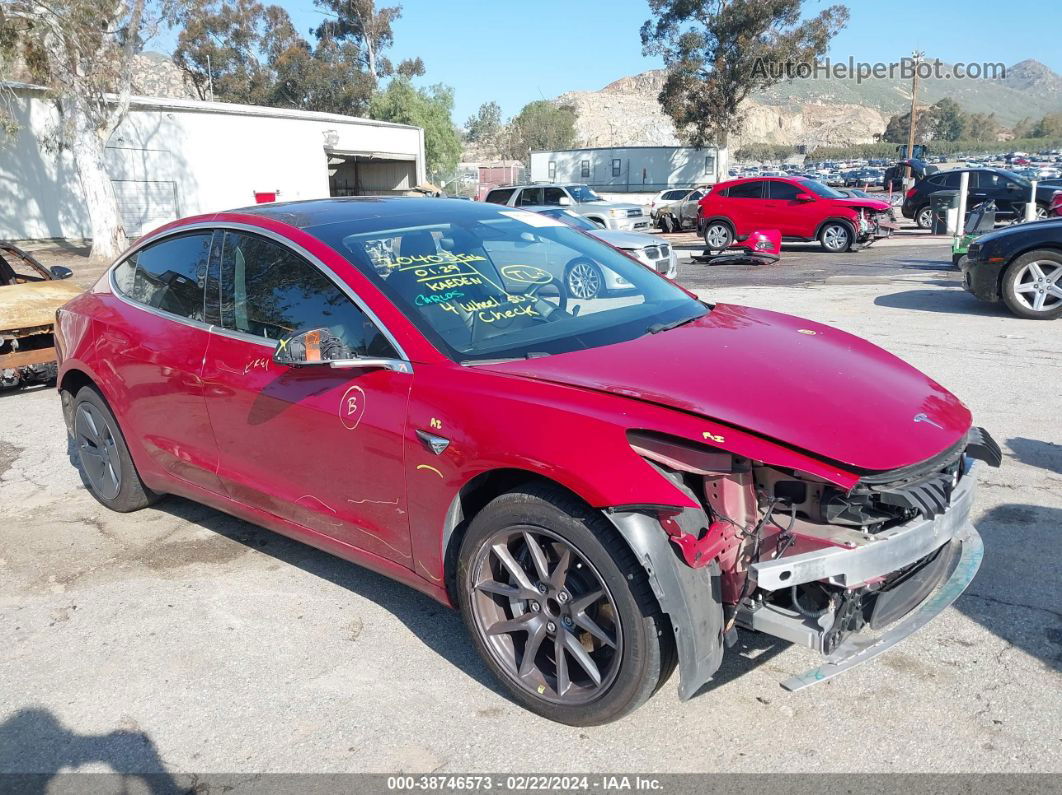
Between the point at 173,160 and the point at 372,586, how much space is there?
30.5m

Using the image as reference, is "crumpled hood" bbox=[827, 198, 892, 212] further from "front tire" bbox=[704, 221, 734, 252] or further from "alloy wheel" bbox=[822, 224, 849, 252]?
"front tire" bbox=[704, 221, 734, 252]

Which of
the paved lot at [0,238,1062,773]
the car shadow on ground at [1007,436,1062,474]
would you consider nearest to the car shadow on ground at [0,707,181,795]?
the paved lot at [0,238,1062,773]

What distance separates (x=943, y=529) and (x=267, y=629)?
269 cm

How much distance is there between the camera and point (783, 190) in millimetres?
20422

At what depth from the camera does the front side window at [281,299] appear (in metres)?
3.43

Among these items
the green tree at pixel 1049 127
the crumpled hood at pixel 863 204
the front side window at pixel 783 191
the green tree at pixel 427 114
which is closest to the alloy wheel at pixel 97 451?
the crumpled hood at pixel 863 204

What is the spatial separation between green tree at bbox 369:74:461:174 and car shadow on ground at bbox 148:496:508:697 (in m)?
54.2

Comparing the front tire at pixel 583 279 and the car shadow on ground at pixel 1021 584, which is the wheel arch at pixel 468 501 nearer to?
the front tire at pixel 583 279

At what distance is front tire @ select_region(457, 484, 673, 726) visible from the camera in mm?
2678

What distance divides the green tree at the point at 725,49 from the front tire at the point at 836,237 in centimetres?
2412

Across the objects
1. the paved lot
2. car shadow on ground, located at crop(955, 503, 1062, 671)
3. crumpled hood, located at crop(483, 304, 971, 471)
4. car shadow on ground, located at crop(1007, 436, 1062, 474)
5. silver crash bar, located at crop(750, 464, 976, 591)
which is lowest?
the paved lot

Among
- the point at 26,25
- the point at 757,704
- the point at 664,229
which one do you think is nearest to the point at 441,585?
the point at 757,704

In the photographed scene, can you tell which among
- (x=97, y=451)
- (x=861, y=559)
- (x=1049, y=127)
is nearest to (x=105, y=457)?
(x=97, y=451)

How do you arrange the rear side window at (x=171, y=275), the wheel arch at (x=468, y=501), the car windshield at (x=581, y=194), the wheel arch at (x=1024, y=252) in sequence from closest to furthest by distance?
the wheel arch at (x=468, y=501)
the rear side window at (x=171, y=275)
the wheel arch at (x=1024, y=252)
the car windshield at (x=581, y=194)
